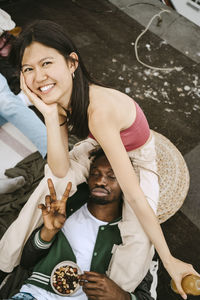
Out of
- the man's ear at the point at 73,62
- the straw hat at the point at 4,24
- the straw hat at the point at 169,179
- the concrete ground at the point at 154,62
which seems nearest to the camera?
the man's ear at the point at 73,62

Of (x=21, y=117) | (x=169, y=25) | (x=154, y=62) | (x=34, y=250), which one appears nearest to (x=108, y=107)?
(x=34, y=250)

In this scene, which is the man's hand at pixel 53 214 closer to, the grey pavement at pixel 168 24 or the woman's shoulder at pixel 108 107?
the woman's shoulder at pixel 108 107

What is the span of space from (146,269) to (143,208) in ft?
1.31

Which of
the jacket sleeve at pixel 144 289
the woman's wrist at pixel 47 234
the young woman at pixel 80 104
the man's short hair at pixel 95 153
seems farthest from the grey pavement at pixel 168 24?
the woman's wrist at pixel 47 234

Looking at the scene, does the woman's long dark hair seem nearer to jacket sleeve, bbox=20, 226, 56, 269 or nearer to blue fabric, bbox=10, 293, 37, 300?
jacket sleeve, bbox=20, 226, 56, 269

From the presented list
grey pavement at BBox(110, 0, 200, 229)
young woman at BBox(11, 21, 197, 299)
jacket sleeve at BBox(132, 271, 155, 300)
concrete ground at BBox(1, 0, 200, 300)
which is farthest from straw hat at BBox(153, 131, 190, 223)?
grey pavement at BBox(110, 0, 200, 229)

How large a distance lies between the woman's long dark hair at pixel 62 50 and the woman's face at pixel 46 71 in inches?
1.3

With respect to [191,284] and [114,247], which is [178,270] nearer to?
[191,284]

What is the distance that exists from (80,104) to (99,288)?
3.01ft

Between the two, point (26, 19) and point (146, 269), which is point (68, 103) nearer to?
point (146, 269)

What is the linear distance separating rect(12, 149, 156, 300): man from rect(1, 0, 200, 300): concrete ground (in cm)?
63

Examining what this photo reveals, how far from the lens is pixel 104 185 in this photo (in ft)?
5.28

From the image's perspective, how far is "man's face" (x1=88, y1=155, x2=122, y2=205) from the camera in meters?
1.61

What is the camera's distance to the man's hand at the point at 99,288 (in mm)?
1350
